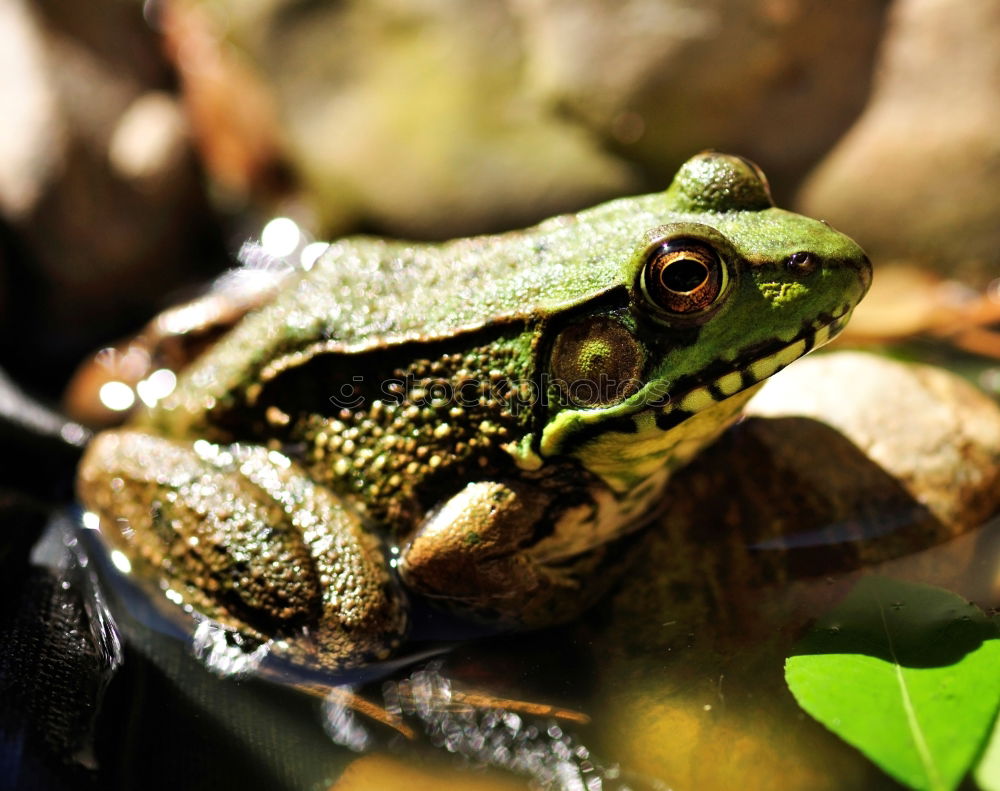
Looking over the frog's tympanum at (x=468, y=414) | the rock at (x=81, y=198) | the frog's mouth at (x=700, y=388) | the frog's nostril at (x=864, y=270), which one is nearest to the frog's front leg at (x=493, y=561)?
the frog's tympanum at (x=468, y=414)

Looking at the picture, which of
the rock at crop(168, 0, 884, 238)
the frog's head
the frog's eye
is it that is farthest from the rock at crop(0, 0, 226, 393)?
the frog's eye

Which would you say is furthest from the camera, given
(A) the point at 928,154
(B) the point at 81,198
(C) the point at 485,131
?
(C) the point at 485,131

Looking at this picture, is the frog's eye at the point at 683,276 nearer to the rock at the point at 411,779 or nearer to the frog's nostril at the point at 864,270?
the frog's nostril at the point at 864,270

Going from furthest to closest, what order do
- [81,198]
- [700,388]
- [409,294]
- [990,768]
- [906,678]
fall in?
1. [81,198]
2. [409,294]
3. [700,388]
4. [906,678]
5. [990,768]

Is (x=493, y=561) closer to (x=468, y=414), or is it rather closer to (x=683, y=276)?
(x=468, y=414)

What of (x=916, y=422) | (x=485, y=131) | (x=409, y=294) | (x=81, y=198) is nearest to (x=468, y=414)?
(x=409, y=294)

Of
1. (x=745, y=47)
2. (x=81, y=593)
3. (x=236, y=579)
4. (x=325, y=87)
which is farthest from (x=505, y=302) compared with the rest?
(x=325, y=87)
